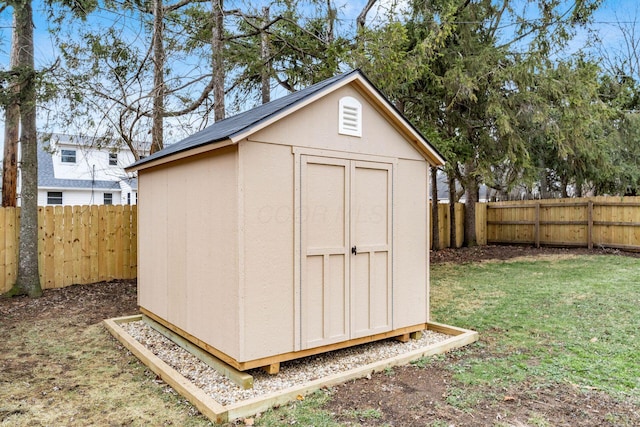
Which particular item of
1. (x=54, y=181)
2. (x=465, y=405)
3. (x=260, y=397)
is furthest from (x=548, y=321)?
(x=54, y=181)

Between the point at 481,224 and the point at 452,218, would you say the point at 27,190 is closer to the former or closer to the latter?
the point at 452,218

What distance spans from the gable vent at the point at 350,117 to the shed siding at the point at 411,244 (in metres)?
0.71

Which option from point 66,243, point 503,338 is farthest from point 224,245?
point 66,243

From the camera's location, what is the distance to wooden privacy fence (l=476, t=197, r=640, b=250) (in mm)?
12086

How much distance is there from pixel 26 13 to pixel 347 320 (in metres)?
6.86

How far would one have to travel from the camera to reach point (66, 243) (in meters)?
7.20

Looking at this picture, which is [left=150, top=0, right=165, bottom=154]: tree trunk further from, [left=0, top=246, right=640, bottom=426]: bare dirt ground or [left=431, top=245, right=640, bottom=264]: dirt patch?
[left=431, top=245, right=640, bottom=264]: dirt patch

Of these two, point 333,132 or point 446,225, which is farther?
point 446,225

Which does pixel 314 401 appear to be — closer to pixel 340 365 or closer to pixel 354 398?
pixel 354 398

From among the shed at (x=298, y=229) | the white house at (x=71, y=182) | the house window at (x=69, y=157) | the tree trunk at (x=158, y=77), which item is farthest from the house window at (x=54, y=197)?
the shed at (x=298, y=229)

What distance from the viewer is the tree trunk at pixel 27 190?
21.4 feet

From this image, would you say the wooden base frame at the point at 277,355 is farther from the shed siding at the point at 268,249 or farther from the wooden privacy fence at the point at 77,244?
the wooden privacy fence at the point at 77,244

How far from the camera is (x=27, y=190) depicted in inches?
258

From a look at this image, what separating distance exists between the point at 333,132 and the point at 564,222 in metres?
12.0
